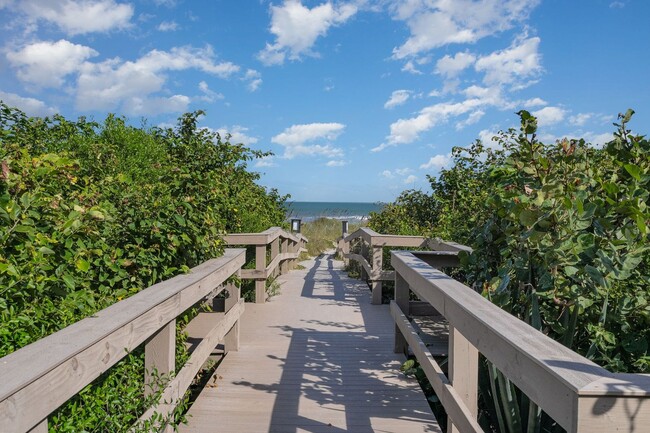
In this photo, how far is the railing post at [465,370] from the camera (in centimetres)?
221

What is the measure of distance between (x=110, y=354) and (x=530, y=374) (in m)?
1.38

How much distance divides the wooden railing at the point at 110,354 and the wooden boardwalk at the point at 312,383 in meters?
0.39

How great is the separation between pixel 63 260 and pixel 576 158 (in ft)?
8.60

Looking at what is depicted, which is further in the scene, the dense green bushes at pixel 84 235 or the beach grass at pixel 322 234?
the beach grass at pixel 322 234

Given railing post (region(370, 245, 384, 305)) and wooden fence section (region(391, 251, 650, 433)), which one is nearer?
wooden fence section (region(391, 251, 650, 433))

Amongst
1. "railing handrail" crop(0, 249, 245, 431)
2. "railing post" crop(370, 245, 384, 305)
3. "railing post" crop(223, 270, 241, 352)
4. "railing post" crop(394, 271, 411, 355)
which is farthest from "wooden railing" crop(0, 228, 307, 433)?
"railing post" crop(370, 245, 384, 305)

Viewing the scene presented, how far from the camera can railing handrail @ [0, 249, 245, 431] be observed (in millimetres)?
1194

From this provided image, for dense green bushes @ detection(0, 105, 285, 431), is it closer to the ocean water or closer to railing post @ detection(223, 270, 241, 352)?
railing post @ detection(223, 270, 241, 352)

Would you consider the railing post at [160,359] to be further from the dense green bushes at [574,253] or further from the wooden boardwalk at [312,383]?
the dense green bushes at [574,253]

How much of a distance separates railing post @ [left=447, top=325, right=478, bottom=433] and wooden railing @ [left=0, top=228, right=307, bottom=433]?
1357 millimetres

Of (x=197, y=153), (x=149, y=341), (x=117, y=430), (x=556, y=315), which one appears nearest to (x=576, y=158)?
(x=556, y=315)

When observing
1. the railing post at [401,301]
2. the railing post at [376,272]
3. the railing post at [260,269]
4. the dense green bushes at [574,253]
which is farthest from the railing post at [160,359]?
the railing post at [376,272]

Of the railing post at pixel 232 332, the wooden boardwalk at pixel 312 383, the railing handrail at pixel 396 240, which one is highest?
the railing handrail at pixel 396 240

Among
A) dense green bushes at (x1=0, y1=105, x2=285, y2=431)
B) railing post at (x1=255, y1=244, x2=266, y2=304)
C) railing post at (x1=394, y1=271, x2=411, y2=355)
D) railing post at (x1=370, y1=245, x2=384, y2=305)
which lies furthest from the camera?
railing post at (x1=370, y1=245, x2=384, y2=305)
